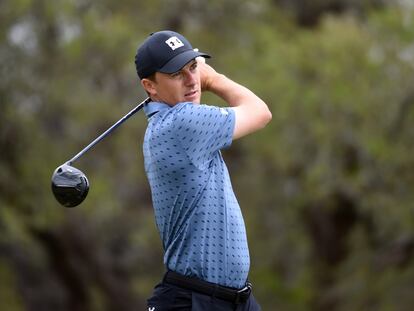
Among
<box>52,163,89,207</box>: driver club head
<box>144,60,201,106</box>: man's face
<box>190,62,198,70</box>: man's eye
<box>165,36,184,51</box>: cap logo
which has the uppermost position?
<box>165,36,184,51</box>: cap logo

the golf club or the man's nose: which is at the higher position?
the man's nose

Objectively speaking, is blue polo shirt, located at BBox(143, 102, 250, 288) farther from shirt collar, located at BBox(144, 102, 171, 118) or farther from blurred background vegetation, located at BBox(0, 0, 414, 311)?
blurred background vegetation, located at BBox(0, 0, 414, 311)

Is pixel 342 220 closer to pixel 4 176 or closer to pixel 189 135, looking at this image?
pixel 4 176

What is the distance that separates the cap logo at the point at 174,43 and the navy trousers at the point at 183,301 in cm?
97

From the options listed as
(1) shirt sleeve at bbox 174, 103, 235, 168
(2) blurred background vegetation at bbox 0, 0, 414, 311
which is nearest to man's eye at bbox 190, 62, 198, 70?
(1) shirt sleeve at bbox 174, 103, 235, 168

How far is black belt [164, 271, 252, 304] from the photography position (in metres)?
4.59

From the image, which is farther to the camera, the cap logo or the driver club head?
the driver club head

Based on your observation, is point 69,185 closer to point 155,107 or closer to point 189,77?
point 155,107

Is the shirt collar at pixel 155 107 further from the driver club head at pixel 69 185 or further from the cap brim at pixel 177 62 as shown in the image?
the driver club head at pixel 69 185

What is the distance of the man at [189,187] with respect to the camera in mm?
4566

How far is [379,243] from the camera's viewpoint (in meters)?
21.6

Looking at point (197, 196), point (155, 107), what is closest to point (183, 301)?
point (197, 196)

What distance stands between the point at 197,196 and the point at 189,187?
49 millimetres

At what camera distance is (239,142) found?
22.4 metres
